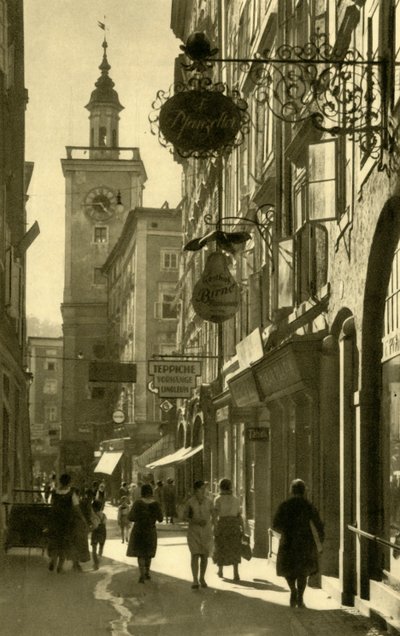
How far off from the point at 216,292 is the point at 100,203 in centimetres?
6107

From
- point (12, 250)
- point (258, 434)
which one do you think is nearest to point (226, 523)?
point (258, 434)

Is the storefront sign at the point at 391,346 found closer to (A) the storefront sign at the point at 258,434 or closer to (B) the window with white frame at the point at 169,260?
(A) the storefront sign at the point at 258,434

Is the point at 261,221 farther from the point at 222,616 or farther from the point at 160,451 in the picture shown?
the point at 160,451

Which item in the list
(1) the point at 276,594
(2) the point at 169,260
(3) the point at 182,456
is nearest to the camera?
(1) the point at 276,594

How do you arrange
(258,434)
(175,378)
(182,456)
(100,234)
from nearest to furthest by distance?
(258,434) < (175,378) < (182,456) < (100,234)

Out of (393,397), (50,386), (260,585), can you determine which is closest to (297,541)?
(393,397)

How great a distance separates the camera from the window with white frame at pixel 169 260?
6306 centimetres

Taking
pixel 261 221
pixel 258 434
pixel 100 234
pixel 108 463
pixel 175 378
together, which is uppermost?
pixel 100 234

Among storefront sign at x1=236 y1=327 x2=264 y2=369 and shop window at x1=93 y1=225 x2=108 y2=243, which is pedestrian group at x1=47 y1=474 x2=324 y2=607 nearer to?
storefront sign at x1=236 y1=327 x2=264 y2=369

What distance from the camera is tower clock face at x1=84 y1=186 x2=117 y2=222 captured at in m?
81.9

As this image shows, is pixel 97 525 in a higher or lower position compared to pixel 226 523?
lower

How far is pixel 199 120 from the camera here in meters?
13.2

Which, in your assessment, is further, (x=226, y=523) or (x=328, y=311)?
(x=226, y=523)

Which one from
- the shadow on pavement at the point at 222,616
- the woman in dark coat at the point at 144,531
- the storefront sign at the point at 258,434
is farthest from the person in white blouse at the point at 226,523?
the storefront sign at the point at 258,434
